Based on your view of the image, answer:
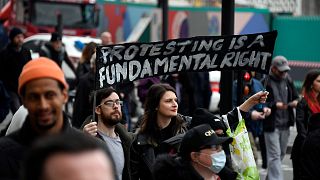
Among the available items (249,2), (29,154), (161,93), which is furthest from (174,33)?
(29,154)

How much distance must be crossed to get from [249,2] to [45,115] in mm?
36910

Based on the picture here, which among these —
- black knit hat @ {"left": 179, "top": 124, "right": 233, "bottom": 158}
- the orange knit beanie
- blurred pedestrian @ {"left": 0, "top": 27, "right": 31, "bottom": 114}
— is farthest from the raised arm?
blurred pedestrian @ {"left": 0, "top": 27, "right": 31, "bottom": 114}

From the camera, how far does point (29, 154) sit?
2783 millimetres

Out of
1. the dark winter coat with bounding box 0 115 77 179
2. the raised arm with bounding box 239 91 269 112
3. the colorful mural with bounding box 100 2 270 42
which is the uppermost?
the dark winter coat with bounding box 0 115 77 179

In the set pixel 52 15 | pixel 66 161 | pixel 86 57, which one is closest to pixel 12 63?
pixel 86 57

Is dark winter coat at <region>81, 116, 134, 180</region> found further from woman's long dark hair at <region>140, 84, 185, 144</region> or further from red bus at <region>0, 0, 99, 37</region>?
red bus at <region>0, 0, 99, 37</region>

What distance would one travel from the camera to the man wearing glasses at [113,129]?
6.86 meters

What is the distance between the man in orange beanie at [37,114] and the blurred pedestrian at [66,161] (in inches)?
62.9

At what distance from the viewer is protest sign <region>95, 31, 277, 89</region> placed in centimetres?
739

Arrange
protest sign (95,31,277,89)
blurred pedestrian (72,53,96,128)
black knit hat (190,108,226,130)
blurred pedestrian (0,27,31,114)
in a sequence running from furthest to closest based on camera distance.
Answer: blurred pedestrian (0,27,31,114), blurred pedestrian (72,53,96,128), protest sign (95,31,277,89), black knit hat (190,108,226,130)

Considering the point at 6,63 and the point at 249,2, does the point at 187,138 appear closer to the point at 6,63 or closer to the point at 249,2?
the point at 6,63

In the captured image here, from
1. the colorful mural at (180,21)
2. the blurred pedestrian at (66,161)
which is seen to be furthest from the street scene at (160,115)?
the colorful mural at (180,21)

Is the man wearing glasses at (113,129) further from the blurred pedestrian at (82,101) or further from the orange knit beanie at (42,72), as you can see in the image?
the blurred pedestrian at (82,101)

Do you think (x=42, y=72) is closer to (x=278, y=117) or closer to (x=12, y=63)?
(x=278, y=117)
